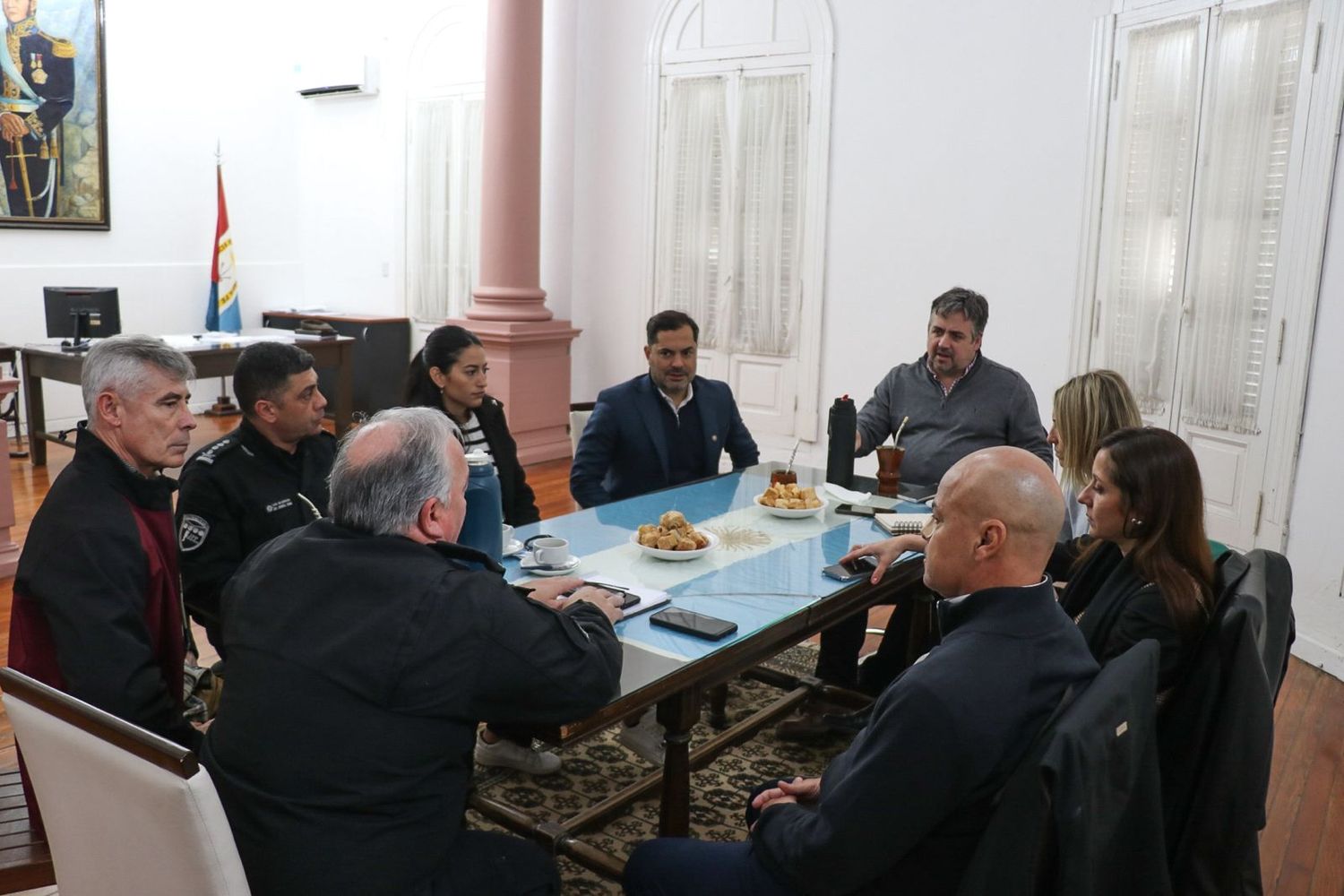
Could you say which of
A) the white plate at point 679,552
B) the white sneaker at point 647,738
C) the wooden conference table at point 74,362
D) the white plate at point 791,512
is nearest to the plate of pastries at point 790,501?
the white plate at point 791,512

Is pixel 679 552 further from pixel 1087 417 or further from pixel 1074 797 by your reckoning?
pixel 1074 797

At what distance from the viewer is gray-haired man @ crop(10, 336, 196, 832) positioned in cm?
184

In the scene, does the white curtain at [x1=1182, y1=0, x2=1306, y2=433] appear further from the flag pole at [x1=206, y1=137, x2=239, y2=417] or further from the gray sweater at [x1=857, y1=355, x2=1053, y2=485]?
the flag pole at [x1=206, y1=137, x2=239, y2=417]

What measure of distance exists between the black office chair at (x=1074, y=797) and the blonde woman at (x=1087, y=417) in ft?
4.47

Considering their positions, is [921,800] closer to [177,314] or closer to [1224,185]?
[1224,185]

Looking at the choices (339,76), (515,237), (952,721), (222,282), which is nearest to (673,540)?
(952,721)

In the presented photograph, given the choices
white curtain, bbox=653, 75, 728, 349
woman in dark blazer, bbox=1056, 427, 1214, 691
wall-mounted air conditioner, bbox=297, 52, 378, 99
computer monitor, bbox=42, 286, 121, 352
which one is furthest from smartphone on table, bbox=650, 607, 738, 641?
wall-mounted air conditioner, bbox=297, 52, 378, 99

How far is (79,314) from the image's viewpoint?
21.0ft

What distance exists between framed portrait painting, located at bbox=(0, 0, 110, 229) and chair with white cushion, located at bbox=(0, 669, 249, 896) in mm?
6834

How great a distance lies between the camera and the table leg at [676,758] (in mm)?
2189

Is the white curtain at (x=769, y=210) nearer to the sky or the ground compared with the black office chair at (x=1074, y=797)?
nearer to the sky

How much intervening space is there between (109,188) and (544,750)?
6.42 meters

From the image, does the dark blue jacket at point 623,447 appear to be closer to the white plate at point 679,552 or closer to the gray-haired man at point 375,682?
the white plate at point 679,552

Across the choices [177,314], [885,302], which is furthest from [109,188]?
[885,302]
